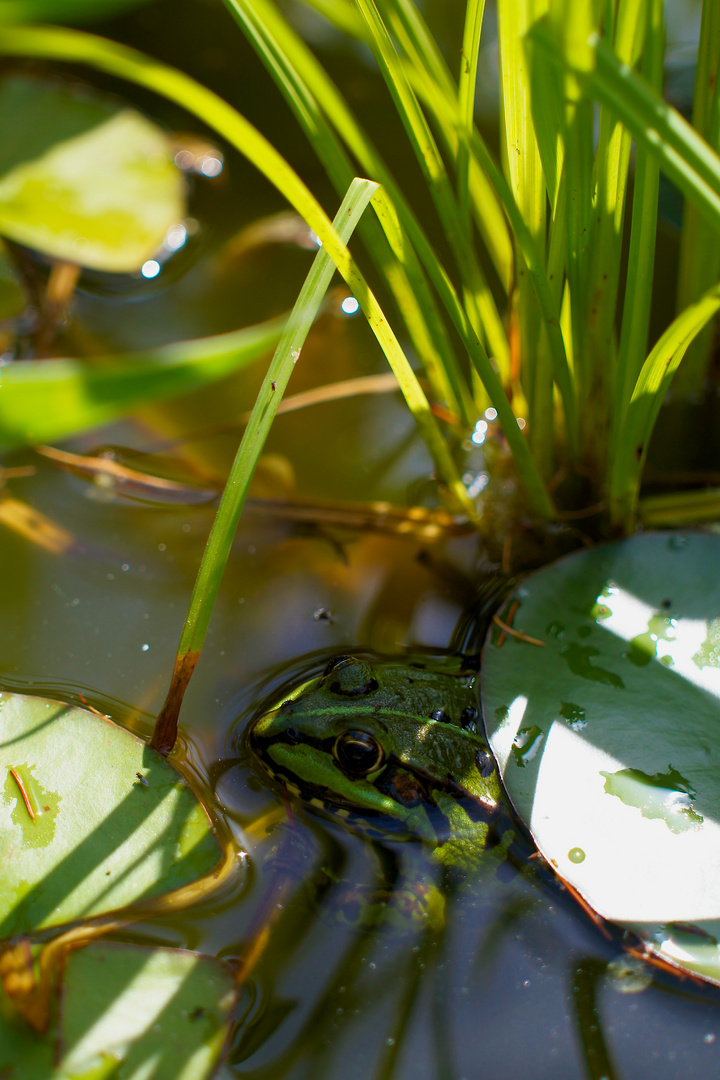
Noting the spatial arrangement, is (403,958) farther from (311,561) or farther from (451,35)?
(451,35)

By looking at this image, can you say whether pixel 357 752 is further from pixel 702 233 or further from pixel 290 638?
pixel 702 233

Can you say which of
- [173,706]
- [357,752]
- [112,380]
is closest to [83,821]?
[173,706]

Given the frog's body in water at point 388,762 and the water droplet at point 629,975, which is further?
the frog's body in water at point 388,762

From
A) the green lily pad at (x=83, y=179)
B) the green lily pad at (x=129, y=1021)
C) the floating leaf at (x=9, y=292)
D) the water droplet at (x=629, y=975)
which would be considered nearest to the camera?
the green lily pad at (x=129, y=1021)

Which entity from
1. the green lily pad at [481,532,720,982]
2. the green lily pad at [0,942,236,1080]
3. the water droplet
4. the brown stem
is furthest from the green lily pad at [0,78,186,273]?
the water droplet

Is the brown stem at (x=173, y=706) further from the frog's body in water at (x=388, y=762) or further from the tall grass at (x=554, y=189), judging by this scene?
the tall grass at (x=554, y=189)

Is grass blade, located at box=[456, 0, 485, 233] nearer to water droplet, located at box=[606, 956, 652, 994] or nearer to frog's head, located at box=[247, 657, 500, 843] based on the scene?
frog's head, located at box=[247, 657, 500, 843]

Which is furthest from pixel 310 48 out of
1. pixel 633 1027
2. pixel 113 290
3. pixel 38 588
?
pixel 633 1027

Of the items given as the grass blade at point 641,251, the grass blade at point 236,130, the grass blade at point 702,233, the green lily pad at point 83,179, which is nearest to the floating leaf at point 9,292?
the green lily pad at point 83,179
